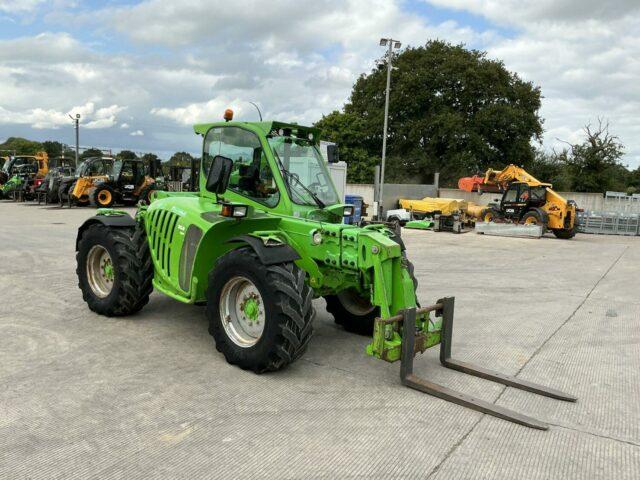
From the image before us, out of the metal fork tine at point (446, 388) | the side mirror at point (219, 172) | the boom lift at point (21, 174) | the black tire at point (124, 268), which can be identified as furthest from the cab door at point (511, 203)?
the boom lift at point (21, 174)

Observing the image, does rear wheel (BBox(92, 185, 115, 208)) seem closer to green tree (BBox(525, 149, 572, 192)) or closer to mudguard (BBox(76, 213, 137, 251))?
mudguard (BBox(76, 213, 137, 251))

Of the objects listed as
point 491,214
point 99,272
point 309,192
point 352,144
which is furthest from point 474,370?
point 352,144

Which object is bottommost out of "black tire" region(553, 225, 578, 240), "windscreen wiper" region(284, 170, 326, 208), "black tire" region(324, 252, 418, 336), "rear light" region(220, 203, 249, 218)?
"black tire" region(324, 252, 418, 336)

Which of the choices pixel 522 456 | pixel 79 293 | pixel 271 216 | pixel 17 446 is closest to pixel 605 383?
pixel 522 456

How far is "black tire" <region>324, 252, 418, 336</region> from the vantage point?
579 cm

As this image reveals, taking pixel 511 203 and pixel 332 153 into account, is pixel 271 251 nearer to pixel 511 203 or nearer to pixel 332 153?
pixel 332 153

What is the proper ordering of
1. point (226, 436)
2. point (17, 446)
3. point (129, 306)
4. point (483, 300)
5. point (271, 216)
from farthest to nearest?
point (483, 300) < point (129, 306) < point (271, 216) < point (226, 436) < point (17, 446)

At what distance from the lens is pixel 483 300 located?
8.02 m

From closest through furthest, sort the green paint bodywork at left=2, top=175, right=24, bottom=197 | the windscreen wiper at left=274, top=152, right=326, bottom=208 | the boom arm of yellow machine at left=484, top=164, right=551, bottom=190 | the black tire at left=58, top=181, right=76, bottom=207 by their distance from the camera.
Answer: the windscreen wiper at left=274, top=152, right=326, bottom=208, the boom arm of yellow machine at left=484, top=164, right=551, bottom=190, the black tire at left=58, top=181, right=76, bottom=207, the green paint bodywork at left=2, top=175, right=24, bottom=197

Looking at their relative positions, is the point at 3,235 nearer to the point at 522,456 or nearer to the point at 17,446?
the point at 17,446

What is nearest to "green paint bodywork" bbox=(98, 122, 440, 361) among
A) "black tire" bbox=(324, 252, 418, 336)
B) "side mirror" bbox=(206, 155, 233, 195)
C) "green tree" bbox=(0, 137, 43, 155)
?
"side mirror" bbox=(206, 155, 233, 195)

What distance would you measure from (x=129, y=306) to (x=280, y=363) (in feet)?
7.94

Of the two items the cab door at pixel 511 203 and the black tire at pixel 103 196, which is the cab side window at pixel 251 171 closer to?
the cab door at pixel 511 203

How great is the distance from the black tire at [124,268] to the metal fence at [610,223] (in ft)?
70.3
